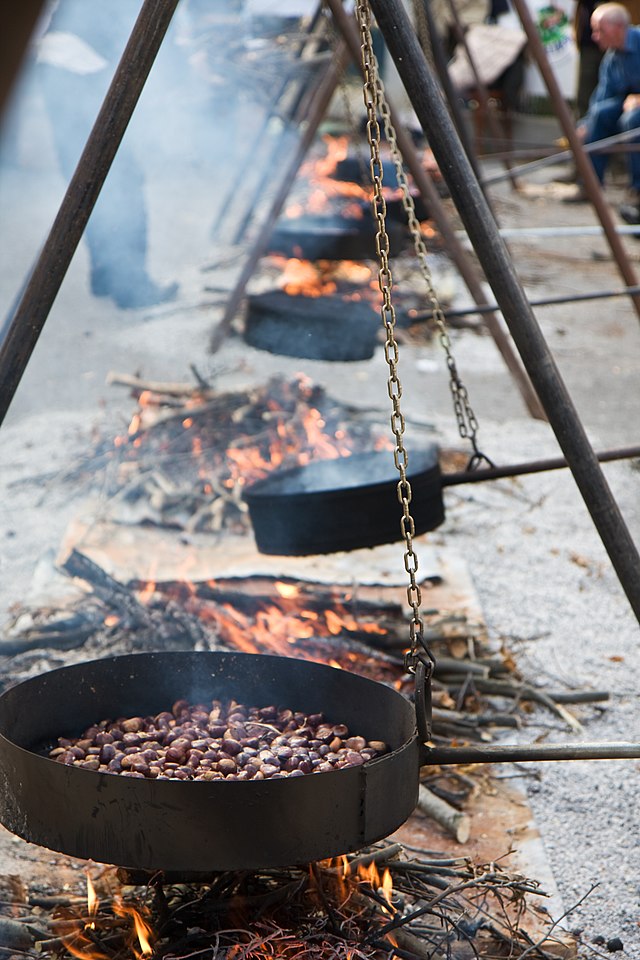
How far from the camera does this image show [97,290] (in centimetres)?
870

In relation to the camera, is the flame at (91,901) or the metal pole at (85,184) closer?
the flame at (91,901)

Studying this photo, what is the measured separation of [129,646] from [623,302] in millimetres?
7027

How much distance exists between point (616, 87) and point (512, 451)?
7114mm

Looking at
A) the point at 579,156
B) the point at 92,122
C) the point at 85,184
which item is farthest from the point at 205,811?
the point at 92,122

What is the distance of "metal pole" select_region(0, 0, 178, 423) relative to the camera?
8.74 ft

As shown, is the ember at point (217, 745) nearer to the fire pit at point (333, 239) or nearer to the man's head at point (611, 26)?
the fire pit at point (333, 239)

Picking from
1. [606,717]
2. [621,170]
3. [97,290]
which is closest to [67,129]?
[97,290]

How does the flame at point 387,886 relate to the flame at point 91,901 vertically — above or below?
below

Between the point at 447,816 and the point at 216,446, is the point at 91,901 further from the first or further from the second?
the point at 216,446

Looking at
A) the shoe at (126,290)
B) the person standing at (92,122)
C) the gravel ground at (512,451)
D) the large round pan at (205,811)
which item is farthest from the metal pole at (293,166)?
the large round pan at (205,811)

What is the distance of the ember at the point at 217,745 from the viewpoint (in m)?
2.25

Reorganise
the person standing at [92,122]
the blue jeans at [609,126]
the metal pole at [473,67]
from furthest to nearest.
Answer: the blue jeans at [609,126] → the metal pole at [473,67] → the person standing at [92,122]

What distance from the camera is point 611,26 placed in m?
10.4

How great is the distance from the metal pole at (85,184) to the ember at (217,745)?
95 centimetres
